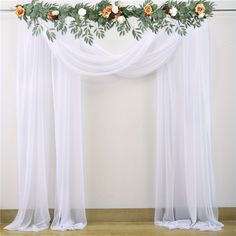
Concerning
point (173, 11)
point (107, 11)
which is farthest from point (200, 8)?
point (107, 11)

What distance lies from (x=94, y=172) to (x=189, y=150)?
101 cm

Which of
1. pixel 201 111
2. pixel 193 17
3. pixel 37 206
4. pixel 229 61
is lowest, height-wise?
pixel 37 206

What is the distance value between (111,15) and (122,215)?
2.02 m

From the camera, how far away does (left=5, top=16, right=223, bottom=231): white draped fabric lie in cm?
384

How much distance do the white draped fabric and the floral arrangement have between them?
0.16 metres

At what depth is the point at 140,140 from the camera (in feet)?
13.4

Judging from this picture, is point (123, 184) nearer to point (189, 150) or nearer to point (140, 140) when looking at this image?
point (140, 140)

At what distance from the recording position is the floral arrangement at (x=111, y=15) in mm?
3602

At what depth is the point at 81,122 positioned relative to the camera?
3.94 metres

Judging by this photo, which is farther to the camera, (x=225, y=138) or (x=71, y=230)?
(x=225, y=138)

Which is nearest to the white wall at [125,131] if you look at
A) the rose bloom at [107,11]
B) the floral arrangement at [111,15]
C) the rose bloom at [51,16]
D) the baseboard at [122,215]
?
the baseboard at [122,215]

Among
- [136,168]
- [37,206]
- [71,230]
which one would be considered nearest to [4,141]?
[37,206]

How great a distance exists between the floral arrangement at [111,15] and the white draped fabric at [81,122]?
16 centimetres

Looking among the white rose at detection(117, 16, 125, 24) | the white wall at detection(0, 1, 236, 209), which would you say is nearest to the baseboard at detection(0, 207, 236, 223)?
the white wall at detection(0, 1, 236, 209)
